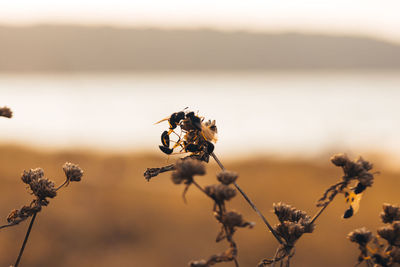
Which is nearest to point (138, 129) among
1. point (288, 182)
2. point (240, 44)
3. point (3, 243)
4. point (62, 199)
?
point (288, 182)

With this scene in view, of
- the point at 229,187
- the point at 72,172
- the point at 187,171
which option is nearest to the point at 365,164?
the point at 229,187

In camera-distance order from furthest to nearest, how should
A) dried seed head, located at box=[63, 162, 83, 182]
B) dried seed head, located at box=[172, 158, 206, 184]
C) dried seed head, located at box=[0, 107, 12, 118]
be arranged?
dried seed head, located at box=[63, 162, 83, 182] < dried seed head, located at box=[0, 107, 12, 118] < dried seed head, located at box=[172, 158, 206, 184]

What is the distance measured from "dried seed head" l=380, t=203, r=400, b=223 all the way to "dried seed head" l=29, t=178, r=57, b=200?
1178 millimetres

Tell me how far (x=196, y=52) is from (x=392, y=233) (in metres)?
150

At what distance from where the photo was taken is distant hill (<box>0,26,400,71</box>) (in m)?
128

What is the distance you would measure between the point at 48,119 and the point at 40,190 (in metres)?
47.6

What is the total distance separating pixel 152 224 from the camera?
43.1 ft

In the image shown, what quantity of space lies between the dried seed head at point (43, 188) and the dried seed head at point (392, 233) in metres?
1.13

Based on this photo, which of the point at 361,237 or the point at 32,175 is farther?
the point at 32,175

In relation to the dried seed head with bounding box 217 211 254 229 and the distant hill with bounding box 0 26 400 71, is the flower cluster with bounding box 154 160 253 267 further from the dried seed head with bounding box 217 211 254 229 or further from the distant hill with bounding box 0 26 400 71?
the distant hill with bounding box 0 26 400 71

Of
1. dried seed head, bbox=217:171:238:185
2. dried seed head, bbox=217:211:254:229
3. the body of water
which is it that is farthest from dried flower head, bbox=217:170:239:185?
the body of water

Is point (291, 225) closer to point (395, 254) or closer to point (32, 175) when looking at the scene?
point (395, 254)

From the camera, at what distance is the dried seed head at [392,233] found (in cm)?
158

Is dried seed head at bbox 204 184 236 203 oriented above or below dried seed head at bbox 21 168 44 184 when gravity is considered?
below
